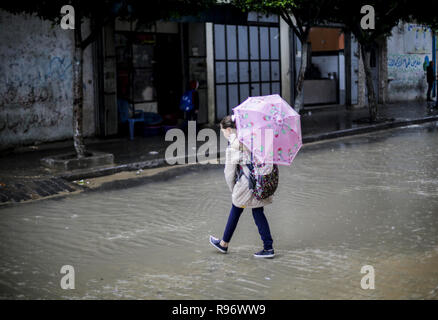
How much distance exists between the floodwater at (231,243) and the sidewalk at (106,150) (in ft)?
2.50

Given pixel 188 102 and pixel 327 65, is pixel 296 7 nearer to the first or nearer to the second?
pixel 188 102

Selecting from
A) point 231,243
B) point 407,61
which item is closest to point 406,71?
point 407,61

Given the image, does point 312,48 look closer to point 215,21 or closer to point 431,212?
point 215,21

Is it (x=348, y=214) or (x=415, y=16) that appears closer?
(x=348, y=214)

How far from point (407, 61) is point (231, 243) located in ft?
83.6

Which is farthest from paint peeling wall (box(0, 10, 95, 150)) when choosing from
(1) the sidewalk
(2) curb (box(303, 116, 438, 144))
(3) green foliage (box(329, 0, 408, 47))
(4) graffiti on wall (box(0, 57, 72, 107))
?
(3) green foliage (box(329, 0, 408, 47))

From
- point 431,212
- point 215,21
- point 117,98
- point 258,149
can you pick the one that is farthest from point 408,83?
point 258,149

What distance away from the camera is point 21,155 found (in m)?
13.1

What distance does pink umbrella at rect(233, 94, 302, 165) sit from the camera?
539 cm

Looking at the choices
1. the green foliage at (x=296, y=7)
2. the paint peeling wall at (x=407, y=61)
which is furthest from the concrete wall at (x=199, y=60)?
the paint peeling wall at (x=407, y=61)

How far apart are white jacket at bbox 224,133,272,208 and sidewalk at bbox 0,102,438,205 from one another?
4.47m

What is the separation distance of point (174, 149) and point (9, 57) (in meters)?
4.53

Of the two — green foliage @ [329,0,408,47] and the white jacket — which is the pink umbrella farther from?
green foliage @ [329,0,408,47]

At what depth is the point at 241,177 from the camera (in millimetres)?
5664
